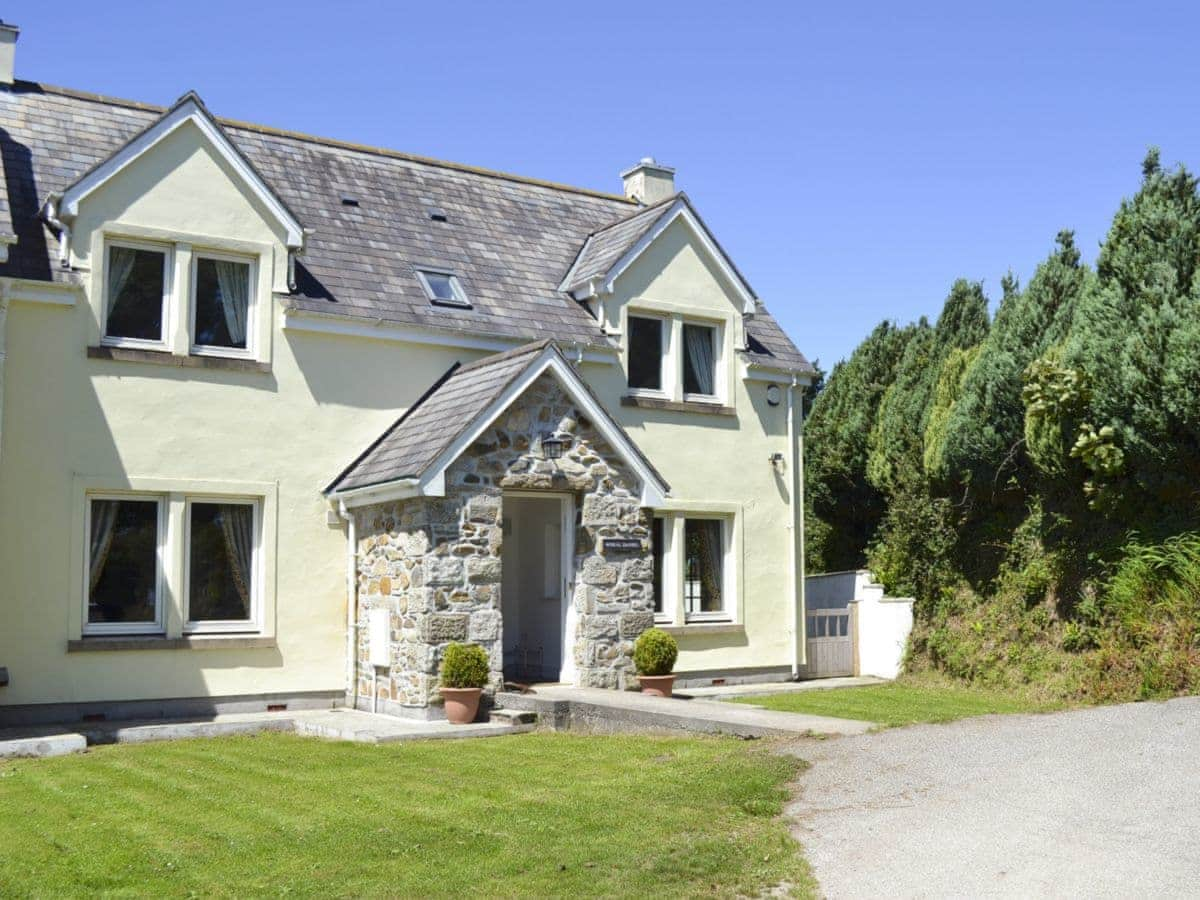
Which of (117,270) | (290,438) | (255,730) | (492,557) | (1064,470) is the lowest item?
(255,730)

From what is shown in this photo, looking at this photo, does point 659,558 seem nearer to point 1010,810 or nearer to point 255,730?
point 255,730

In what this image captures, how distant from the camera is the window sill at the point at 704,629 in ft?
64.0

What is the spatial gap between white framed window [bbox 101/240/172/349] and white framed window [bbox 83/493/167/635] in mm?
2056

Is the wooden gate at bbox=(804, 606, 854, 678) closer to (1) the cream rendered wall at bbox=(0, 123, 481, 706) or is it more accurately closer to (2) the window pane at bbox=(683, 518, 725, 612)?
(2) the window pane at bbox=(683, 518, 725, 612)

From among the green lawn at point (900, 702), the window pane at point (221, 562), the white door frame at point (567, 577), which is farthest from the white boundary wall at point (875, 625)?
the window pane at point (221, 562)

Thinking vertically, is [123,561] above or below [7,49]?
below

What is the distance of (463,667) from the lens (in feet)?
48.7

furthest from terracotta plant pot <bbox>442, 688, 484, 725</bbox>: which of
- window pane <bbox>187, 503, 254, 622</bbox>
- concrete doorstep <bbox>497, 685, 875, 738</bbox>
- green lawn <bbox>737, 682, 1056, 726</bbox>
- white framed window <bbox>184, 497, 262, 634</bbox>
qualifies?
green lawn <bbox>737, 682, 1056, 726</bbox>

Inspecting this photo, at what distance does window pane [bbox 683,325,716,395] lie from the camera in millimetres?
20562

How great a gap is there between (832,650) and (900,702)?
472 centimetres

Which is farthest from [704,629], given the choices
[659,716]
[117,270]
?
[117,270]

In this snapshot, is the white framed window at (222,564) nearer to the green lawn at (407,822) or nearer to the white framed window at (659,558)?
the green lawn at (407,822)

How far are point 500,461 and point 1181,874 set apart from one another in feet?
32.2

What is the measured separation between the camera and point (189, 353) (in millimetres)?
16250
